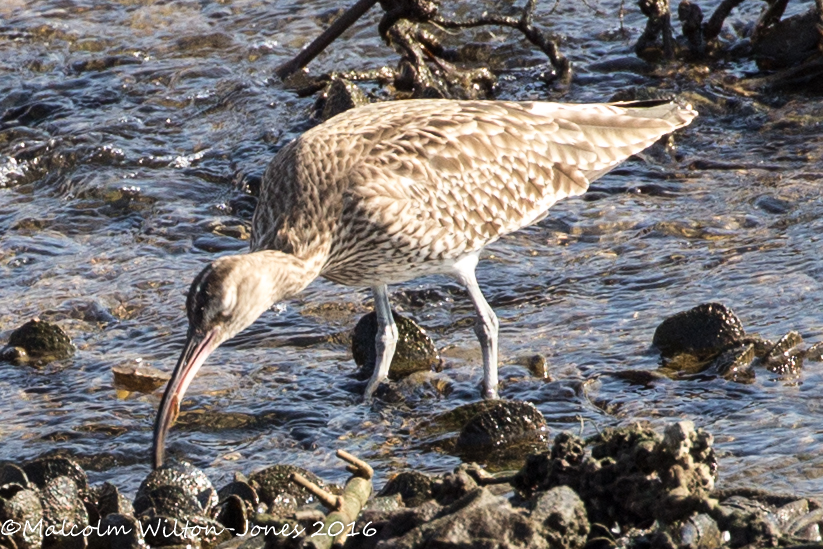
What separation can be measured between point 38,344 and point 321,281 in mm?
1874

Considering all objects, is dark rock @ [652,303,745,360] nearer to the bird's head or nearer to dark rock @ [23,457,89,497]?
the bird's head

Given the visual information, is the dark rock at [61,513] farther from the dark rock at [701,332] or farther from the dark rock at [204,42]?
the dark rock at [204,42]

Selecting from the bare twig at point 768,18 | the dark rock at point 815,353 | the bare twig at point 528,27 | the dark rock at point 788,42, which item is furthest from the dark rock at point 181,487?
the bare twig at point 768,18

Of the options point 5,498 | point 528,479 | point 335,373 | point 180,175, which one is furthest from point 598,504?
point 180,175

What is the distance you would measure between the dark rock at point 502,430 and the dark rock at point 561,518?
168cm

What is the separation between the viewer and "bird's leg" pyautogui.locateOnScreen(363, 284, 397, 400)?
6859 millimetres

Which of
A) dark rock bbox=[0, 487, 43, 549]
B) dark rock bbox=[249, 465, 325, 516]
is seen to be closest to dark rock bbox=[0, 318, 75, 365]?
dark rock bbox=[0, 487, 43, 549]

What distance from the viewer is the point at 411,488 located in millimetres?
5039

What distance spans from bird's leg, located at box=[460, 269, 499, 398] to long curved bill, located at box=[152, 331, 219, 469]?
153cm

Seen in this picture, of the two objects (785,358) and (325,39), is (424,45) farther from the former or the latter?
(785,358)

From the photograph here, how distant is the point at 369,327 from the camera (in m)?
7.25

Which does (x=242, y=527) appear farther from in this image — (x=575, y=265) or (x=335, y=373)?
(x=575, y=265)

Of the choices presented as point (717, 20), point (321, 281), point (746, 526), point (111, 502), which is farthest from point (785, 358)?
point (717, 20)

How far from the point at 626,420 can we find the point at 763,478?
35.9 inches
